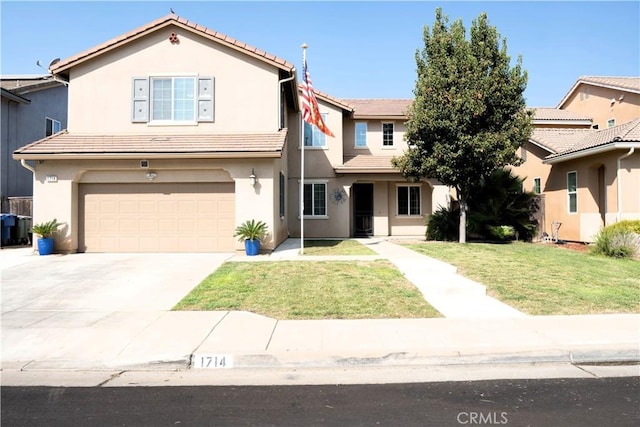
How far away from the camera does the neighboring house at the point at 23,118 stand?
20.4 meters

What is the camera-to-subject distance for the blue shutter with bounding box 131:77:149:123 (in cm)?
1484

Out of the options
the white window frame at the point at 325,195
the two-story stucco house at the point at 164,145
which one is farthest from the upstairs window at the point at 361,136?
the two-story stucco house at the point at 164,145

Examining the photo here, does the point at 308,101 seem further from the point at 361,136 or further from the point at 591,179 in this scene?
the point at 591,179

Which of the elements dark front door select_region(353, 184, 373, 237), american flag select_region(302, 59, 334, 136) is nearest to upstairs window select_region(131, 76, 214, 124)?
american flag select_region(302, 59, 334, 136)

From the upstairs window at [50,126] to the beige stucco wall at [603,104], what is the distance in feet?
99.0

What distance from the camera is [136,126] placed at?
14.9m

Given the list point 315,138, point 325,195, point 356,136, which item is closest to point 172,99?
point 315,138

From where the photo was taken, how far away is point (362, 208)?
70.4 feet

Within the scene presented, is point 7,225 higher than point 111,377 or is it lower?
higher

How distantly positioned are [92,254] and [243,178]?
530cm

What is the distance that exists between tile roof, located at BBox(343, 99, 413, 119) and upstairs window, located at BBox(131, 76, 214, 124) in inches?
321

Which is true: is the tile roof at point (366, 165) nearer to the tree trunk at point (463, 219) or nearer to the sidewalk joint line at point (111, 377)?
the tree trunk at point (463, 219)

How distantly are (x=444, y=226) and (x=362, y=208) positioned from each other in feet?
13.6

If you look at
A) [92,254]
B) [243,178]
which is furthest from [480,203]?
[92,254]
